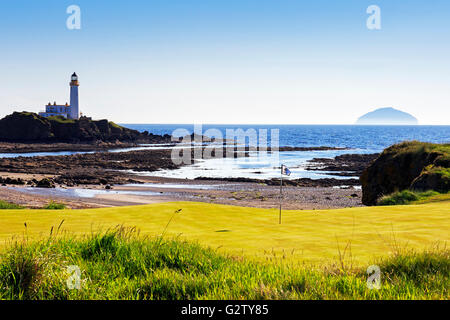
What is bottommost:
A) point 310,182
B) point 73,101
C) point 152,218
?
point 310,182

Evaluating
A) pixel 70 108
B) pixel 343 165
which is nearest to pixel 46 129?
pixel 70 108

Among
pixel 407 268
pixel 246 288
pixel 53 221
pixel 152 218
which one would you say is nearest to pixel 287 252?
pixel 407 268

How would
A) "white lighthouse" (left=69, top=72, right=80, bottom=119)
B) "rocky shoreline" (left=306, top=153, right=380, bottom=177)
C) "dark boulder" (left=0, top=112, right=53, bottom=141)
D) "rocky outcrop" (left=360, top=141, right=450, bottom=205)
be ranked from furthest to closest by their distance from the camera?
"white lighthouse" (left=69, top=72, right=80, bottom=119) → "dark boulder" (left=0, top=112, right=53, bottom=141) → "rocky shoreline" (left=306, top=153, right=380, bottom=177) → "rocky outcrop" (left=360, top=141, right=450, bottom=205)

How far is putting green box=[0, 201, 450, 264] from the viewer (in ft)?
28.3

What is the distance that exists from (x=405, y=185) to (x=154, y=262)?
21.8m

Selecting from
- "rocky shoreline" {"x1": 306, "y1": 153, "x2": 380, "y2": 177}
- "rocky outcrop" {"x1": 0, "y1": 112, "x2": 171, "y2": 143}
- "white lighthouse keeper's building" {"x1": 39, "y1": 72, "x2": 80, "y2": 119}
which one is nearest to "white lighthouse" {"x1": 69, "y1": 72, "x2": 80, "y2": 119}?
"white lighthouse keeper's building" {"x1": 39, "y1": 72, "x2": 80, "y2": 119}

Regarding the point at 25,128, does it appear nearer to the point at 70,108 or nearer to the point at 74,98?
the point at 74,98

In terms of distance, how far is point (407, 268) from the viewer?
20.2 feet

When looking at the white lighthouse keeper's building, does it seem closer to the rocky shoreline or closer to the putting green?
the rocky shoreline

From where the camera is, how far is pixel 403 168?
2573 cm

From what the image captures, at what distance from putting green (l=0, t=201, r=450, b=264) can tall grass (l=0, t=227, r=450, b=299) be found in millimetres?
1258
